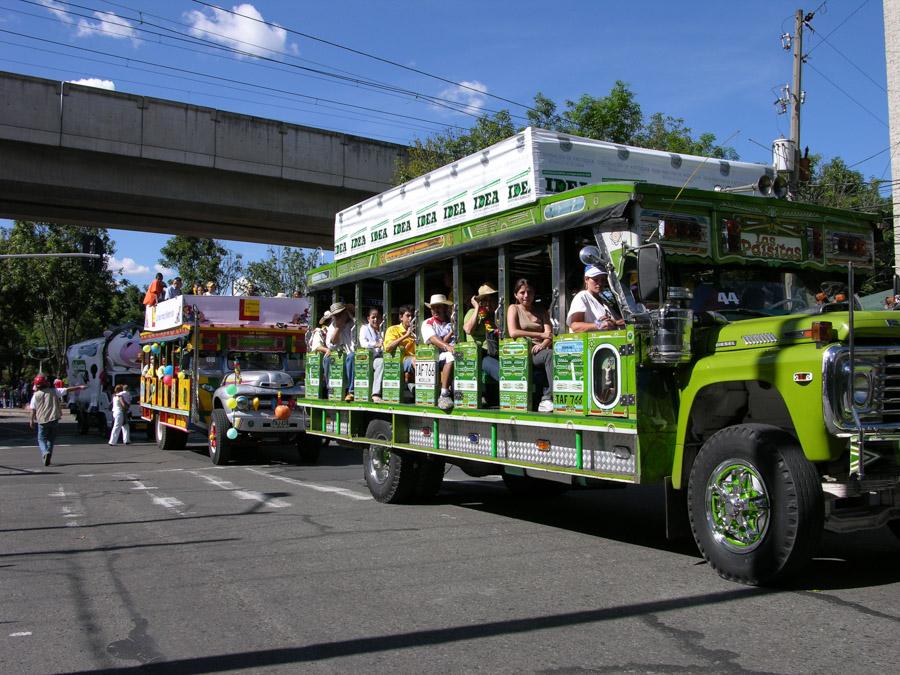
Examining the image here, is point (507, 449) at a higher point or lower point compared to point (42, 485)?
higher

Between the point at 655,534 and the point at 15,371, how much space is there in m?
68.8

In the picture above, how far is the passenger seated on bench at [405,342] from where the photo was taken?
1019cm

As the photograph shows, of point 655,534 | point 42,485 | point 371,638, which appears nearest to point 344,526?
point 655,534

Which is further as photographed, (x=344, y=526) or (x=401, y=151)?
(x=401, y=151)

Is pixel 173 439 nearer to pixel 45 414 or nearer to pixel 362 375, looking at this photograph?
pixel 45 414

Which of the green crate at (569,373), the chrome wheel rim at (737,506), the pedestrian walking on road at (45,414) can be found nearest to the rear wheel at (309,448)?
the pedestrian walking on road at (45,414)

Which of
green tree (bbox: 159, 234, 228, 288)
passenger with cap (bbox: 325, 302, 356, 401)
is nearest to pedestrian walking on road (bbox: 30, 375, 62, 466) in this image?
passenger with cap (bbox: 325, 302, 356, 401)

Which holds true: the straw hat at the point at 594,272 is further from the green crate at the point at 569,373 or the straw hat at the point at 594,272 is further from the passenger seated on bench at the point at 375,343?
the passenger seated on bench at the point at 375,343

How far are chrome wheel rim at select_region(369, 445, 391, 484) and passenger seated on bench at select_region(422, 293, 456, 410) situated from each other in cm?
170

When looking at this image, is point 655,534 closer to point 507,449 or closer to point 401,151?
point 507,449

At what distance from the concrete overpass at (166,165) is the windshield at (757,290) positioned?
1903cm

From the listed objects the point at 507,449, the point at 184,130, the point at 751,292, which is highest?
the point at 184,130

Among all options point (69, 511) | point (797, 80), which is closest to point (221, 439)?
point (69, 511)

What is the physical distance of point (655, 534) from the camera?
824 cm
